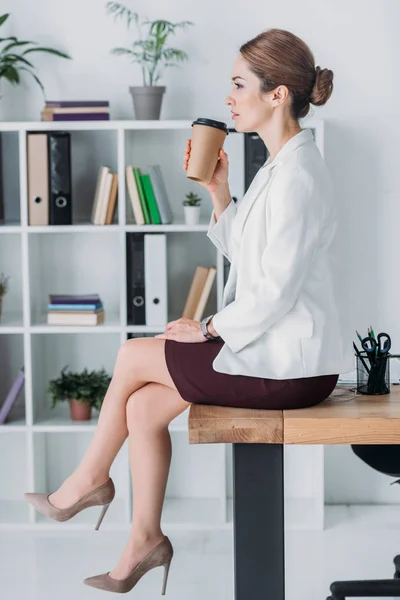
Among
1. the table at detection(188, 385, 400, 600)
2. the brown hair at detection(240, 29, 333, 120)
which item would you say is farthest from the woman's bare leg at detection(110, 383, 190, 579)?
the brown hair at detection(240, 29, 333, 120)

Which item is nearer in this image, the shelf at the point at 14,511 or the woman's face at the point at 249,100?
the woman's face at the point at 249,100

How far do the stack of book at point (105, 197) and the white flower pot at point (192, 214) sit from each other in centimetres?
28

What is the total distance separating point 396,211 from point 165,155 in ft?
3.09

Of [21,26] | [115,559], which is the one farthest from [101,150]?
[115,559]

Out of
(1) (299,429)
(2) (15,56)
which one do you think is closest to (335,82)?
(2) (15,56)

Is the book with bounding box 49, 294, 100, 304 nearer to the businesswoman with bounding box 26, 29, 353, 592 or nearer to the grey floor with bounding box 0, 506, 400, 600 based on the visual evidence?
the grey floor with bounding box 0, 506, 400, 600

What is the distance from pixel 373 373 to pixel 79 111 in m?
1.70

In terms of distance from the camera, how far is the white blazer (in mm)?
2109

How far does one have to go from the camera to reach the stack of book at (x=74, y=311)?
11.6 feet

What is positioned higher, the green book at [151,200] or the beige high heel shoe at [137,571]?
the green book at [151,200]

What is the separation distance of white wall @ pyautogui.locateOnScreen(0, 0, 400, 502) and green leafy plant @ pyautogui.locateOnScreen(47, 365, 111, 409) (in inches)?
40.2

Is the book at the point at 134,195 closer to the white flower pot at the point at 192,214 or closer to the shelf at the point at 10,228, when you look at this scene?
the white flower pot at the point at 192,214

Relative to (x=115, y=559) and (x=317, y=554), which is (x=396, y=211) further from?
(x=115, y=559)

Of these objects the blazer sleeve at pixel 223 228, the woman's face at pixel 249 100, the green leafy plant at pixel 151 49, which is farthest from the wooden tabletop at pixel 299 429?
the green leafy plant at pixel 151 49
